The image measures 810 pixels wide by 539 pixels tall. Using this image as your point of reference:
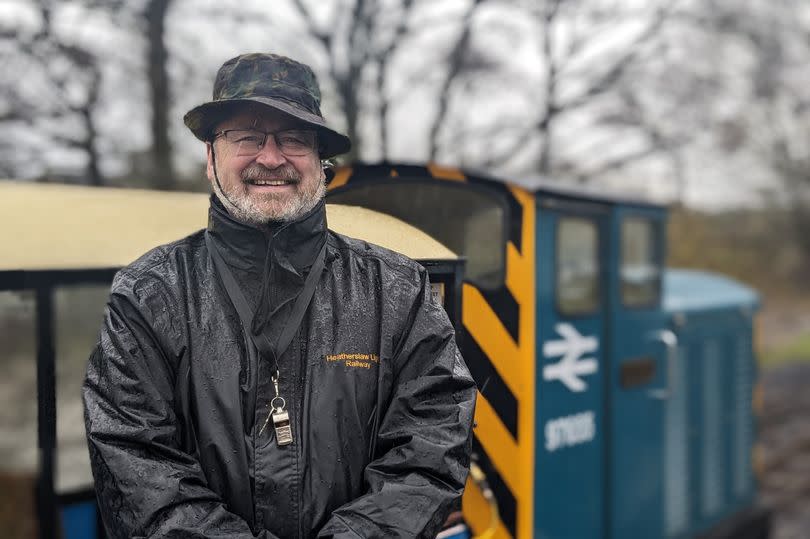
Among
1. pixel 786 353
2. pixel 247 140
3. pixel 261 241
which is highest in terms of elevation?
pixel 247 140

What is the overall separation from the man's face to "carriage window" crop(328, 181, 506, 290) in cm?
96

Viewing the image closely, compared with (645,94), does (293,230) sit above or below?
below

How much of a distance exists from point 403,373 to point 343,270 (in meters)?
0.29

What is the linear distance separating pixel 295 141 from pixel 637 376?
244 cm

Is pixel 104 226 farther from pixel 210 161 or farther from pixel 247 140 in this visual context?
pixel 247 140

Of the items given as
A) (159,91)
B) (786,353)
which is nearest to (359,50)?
(159,91)

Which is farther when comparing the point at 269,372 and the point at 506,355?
the point at 506,355

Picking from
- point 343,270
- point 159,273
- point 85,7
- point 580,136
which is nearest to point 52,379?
point 159,273

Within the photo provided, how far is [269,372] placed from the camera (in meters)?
1.54

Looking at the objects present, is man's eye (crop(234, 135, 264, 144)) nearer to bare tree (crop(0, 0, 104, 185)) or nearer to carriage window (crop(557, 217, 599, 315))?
carriage window (crop(557, 217, 599, 315))

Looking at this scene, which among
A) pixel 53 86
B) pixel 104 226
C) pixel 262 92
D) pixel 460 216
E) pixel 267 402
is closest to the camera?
pixel 267 402

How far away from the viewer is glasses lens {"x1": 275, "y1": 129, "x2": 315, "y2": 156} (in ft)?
5.50

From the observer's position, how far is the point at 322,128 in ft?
5.44

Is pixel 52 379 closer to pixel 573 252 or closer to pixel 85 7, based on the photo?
pixel 573 252
